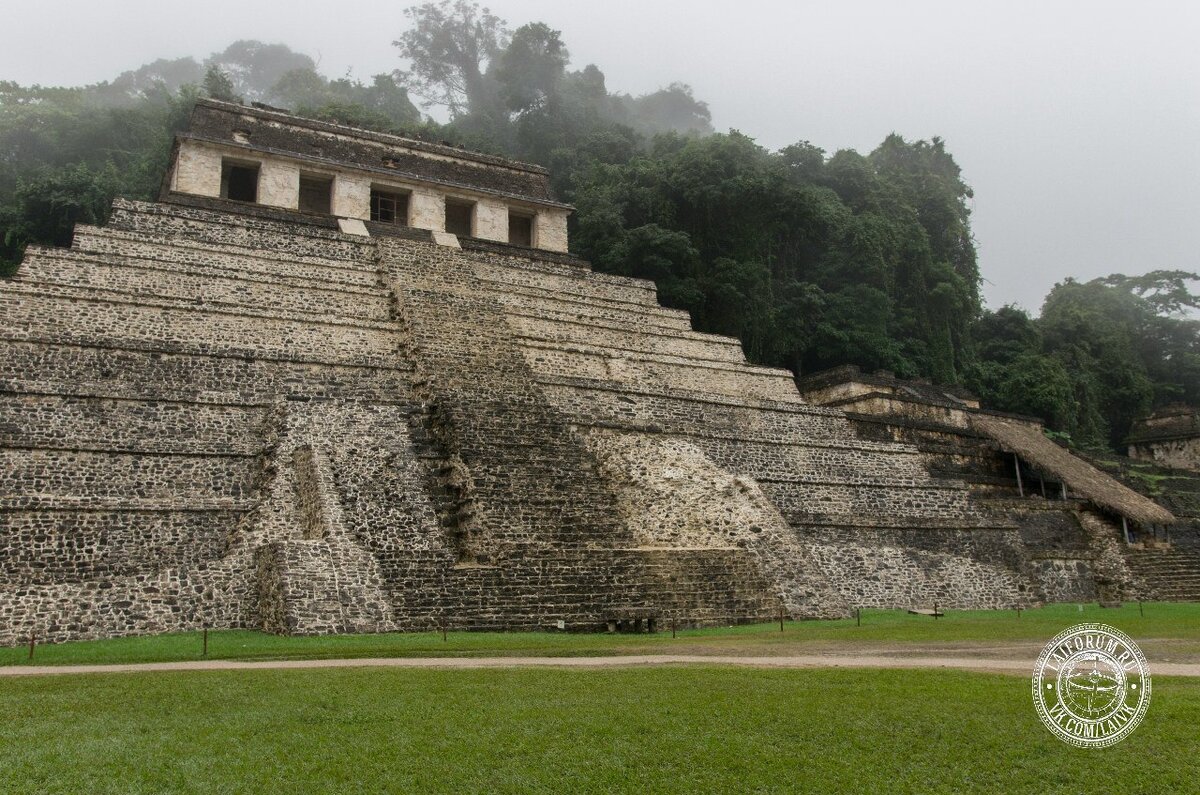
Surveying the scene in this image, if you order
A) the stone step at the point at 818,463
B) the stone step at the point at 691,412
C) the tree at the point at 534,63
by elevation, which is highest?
the tree at the point at 534,63

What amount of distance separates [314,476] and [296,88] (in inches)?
2074

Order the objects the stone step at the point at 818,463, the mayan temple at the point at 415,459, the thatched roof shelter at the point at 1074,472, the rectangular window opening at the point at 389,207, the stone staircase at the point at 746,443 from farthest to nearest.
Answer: the rectangular window opening at the point at 389,207 < the thatched roof shelter at the point at 1074,472 < the stone step at the point at 818,463 < the stone staircase at the point at 746,443 < the mayan temple at the point at 415,459

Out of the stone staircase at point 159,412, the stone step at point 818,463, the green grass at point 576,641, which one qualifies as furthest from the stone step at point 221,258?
the green grass at point 576,641

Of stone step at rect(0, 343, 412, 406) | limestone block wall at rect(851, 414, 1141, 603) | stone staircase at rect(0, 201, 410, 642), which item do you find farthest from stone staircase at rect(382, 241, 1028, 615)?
stone staircase at rect(0, 201, 410, 642)

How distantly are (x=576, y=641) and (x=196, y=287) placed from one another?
39.4 feet

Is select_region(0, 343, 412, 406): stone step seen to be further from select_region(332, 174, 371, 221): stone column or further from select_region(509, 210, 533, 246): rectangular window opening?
select_region(509, 210, 533, 246): rectangular window opening

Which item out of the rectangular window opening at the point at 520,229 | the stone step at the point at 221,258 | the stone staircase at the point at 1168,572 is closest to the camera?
the stone step at the point at 221,258

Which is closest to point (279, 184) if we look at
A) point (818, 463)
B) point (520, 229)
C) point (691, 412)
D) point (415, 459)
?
point (520, 229)

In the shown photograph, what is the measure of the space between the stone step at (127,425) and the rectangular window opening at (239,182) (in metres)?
12.8

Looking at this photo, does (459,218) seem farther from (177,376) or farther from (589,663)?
(589,663)

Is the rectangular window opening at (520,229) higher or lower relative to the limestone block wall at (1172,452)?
higher

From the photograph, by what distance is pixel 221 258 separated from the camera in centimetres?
2075

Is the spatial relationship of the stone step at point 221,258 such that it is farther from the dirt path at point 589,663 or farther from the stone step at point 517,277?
the dirt path at point 589,663

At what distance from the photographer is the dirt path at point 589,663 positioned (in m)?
8.59
